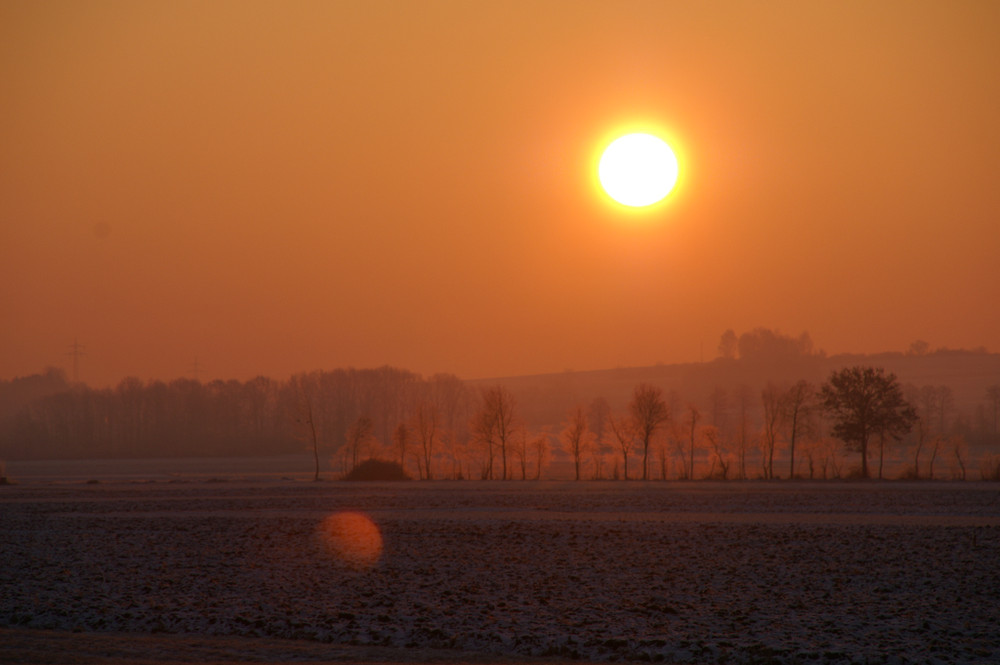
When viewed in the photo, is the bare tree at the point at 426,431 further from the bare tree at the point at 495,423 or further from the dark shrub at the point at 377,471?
the dark shrub at the point at 377,471

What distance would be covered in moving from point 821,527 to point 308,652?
81.1ft

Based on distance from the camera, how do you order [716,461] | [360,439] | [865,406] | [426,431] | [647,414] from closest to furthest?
[865,406] < [716,461] < [360,439] < [647,414] < [426,431]

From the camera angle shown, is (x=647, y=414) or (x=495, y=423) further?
(x=495, y=423)

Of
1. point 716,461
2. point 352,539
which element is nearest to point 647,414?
point 716,461

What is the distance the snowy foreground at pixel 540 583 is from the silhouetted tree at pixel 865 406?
3689 centimetres

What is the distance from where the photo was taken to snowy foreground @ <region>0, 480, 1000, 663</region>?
19.7 metres

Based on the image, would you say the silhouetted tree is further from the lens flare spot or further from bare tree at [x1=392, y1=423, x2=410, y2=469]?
the lens flare spot

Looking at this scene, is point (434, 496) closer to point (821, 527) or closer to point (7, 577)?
point (821, 527)

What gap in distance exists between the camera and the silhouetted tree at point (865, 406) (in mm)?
81188

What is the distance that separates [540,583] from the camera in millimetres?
25922

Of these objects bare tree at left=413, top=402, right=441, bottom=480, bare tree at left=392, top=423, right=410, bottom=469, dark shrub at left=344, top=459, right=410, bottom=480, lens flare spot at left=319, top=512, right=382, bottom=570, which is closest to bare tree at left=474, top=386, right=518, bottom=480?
bare tree at left=413, top=402, right=441, bottom=480

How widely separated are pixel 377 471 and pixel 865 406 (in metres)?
44.1

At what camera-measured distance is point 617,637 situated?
781 inches

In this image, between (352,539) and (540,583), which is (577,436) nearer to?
(352,539)
